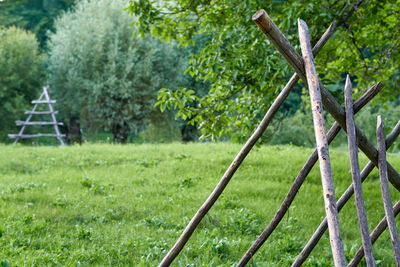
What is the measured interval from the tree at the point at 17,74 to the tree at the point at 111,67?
1830mm

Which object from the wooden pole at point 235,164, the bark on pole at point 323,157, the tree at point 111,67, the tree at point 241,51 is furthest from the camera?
the tree at point 111,67

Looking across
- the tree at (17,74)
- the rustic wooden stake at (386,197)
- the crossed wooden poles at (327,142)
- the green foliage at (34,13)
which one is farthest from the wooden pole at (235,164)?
the green foliage at (34,13)

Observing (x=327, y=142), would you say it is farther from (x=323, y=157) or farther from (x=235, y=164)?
(x=235, y=164)

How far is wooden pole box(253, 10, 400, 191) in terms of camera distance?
7.58 ft

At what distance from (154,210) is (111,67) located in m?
19.5

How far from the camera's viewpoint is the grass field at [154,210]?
442 centimetres

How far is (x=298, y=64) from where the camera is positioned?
8.26 feet

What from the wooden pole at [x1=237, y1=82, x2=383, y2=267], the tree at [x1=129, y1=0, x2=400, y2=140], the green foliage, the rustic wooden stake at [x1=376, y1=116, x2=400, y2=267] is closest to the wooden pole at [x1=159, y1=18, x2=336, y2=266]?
the wooden pole at [x1=237, y1=82, x2=383, y2=267]

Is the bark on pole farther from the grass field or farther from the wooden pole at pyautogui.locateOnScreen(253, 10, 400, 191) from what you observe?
the grass field

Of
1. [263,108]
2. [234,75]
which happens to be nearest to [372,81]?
[263,108]

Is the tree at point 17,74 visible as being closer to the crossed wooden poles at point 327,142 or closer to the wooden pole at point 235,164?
the wooden pole at point 235,164

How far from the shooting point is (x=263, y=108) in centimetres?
649

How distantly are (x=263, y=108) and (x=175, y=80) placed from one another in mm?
20664

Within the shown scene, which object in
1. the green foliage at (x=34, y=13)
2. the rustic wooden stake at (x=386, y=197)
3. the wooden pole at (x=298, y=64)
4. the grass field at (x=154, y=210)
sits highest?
the green foliage at (x=34, y=13)
